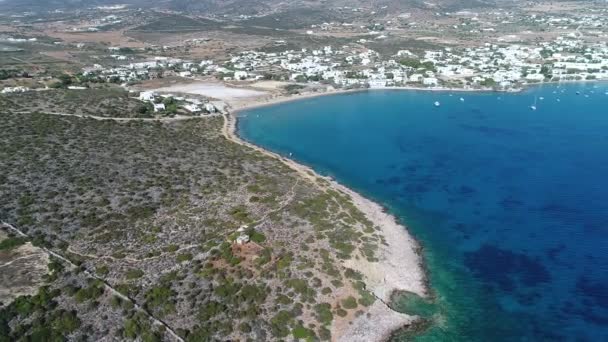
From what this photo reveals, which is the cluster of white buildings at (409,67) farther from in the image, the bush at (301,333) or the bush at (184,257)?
the bush at (301,333)

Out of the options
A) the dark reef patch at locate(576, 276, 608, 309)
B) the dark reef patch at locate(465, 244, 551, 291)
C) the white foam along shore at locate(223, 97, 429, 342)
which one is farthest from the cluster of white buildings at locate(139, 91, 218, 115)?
the dark reef patch at locate(576, 276, 608, 309)

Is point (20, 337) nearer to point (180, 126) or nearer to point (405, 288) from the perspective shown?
point (405, 288)

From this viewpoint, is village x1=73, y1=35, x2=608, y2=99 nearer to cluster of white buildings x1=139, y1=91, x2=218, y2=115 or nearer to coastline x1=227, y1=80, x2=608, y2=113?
coastline x1=227, y1=80, x2=608, y2=113

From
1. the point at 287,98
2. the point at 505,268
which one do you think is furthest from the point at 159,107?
the point at 505,268

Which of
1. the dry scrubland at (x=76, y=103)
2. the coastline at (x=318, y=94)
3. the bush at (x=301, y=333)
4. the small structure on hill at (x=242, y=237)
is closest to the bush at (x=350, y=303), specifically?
the bush at (x=301, y=333)

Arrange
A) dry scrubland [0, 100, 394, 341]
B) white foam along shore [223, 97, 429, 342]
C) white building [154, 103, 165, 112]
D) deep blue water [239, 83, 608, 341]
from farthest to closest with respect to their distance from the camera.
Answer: white building [154, 103, 165, 112] < deep blue water [239, 83, 608, 341] < white foam along shore [223, 97, 429, 342] < dry scrubland [0, 100, 394, 341]
